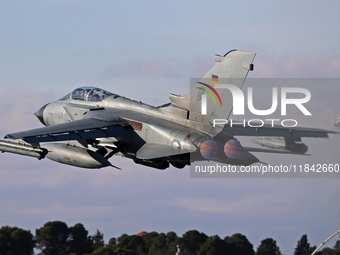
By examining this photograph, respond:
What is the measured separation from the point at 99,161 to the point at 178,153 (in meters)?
4.46

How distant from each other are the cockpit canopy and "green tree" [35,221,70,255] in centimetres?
2023

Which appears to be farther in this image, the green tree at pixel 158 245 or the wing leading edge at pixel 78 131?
the green tree at pixel 158 245

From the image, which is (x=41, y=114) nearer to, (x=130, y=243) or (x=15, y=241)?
(x=15, y=241)

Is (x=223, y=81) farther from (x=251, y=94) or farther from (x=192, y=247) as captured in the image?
(x=192, y=247)

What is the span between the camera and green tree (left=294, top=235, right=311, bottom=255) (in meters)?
56.4

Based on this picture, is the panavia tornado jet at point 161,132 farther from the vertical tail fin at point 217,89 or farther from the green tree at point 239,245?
the green tree at point 239,245

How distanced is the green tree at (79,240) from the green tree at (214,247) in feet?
34.6

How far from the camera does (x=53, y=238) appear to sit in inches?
2026

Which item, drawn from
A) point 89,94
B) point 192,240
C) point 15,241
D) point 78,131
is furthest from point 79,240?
point 78,131

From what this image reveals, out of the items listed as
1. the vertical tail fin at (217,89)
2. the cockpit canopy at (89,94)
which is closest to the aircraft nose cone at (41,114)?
the cockpit canopy at (89,94)

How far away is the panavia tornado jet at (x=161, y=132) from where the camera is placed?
2747 cm

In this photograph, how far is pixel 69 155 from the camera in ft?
99.3

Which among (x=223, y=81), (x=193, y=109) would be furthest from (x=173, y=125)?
(x=223, y=81)

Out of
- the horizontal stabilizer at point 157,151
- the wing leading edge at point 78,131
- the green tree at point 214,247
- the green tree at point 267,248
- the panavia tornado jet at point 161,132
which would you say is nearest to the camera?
the horizontal stabilizer at point 157,151
